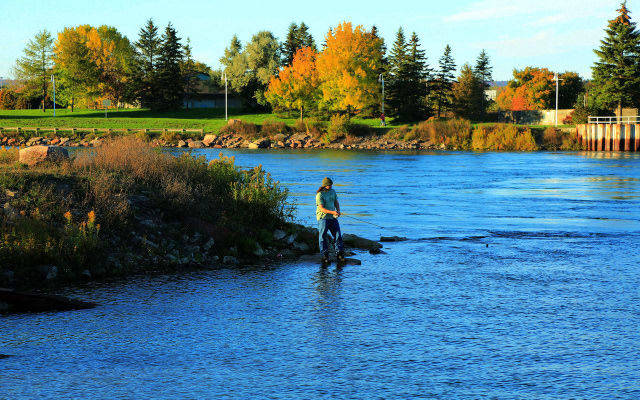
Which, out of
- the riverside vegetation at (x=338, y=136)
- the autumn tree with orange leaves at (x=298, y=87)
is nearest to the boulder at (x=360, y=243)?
the riverside vegetation at (x=338, y=136)

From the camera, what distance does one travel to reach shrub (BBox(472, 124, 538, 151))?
73.2 m

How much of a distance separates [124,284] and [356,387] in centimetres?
664

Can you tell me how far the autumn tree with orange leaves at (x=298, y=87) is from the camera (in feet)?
301

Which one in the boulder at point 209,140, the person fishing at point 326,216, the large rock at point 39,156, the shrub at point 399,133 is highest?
the shrub at point 399,133

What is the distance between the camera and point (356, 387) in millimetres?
7340

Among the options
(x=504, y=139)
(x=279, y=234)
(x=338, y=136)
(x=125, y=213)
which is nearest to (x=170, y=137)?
(x=338, y=136)

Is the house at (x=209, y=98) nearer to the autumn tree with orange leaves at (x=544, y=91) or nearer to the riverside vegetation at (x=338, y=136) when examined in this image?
the riverside vegetation at (x=338, y=136)

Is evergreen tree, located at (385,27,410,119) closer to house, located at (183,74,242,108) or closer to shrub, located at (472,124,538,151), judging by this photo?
shrub, located at (472,124,538,151)

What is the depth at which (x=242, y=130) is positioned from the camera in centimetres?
8488

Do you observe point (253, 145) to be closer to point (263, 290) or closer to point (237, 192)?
point (237, 192)

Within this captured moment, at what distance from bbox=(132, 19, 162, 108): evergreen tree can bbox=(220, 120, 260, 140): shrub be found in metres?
25.6

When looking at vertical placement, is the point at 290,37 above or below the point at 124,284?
above

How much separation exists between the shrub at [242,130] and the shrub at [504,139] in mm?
26653

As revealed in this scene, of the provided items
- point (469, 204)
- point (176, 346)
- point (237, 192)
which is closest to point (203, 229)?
point (237, 192)
